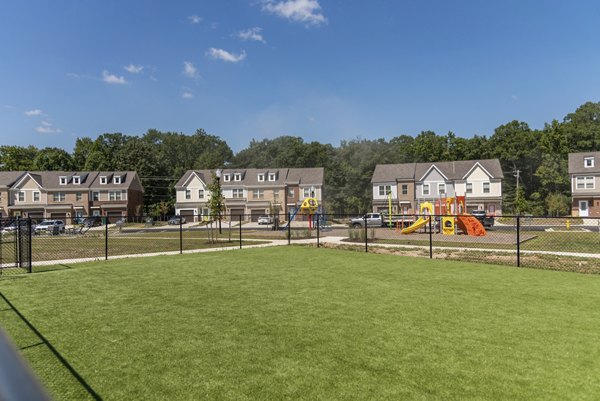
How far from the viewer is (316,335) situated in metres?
6.06

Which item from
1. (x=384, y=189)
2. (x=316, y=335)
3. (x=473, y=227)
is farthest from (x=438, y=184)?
(x=316, y=335)

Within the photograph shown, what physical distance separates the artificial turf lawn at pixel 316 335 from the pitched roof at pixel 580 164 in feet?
150

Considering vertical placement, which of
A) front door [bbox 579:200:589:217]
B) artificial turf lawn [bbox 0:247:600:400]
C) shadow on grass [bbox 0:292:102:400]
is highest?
front door [bbox 579:200:589:217]

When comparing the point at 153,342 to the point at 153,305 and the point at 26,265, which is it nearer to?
the point at 153,305

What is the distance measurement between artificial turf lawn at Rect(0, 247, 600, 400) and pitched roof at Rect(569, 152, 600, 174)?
4560cm

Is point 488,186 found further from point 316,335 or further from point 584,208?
point 316,335

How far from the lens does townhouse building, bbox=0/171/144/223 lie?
5891 centimetres

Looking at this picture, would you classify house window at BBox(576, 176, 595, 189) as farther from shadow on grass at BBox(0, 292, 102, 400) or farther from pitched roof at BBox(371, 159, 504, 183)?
shadow on grass at BBox(0, 292, 102, 400)

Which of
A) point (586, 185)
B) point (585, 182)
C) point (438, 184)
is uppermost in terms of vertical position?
point (438, 184)

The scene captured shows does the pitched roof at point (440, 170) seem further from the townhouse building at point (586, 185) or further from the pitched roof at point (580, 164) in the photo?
the townhouse building at point (586, 185)

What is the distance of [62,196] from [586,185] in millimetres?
70200

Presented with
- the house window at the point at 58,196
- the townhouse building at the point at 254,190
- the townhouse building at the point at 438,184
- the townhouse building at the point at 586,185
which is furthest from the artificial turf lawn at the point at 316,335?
the house window at the point at 58,196

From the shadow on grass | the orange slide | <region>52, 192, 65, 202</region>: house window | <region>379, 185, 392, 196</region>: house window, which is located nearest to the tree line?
<region>379, 185, 392, 196</region>: house window

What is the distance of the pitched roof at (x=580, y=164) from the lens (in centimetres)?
4762
